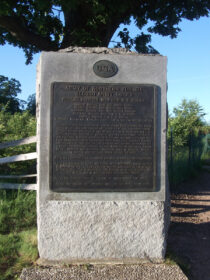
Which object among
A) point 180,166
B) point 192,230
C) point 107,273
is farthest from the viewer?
point 180,166

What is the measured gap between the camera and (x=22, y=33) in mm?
7852

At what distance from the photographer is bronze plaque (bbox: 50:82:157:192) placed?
322 cm

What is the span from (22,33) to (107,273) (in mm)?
6911

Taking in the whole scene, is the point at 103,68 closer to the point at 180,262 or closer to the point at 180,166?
the point at 180,262

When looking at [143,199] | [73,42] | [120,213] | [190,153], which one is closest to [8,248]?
[120,213]

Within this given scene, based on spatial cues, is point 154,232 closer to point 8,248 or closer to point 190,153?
point 8,248

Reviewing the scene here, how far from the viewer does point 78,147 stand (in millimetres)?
3244

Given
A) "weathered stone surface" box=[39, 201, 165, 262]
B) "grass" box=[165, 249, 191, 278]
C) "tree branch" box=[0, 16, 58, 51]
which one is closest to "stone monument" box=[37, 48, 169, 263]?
"weathered stone surface" box=[39, 201, 165, 262]

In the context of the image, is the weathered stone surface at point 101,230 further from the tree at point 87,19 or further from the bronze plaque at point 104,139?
the tree at point 87,19

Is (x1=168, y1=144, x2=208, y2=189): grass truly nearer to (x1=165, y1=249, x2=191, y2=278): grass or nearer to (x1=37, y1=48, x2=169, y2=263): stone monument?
(x1=165, y1=249, x2=191, y2=278): grass

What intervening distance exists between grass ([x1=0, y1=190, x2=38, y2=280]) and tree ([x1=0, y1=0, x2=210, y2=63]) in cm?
440

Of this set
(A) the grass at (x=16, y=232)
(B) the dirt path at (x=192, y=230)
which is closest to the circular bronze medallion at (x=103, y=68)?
(A) the grass at (x=16, y=232)

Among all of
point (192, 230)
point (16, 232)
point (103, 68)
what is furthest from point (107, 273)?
point (192, 230)

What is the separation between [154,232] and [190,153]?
8.19 m
